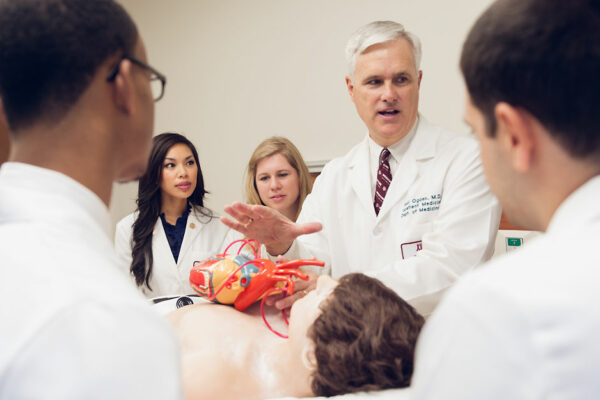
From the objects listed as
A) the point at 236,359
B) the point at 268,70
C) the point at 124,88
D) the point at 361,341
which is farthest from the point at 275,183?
the point at 124,88

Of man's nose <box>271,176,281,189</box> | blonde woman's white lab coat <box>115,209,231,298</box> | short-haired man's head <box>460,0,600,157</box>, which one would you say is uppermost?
short-haired man's head <box>460,0,600,157</box>

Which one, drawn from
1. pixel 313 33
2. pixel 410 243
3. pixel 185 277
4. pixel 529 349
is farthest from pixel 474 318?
pixel 313 33

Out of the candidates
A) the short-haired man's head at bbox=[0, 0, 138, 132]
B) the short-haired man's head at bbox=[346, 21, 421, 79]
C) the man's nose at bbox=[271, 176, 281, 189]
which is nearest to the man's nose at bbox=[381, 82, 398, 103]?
the short-haired man's head at bbox=[346, 21, 421, 79]

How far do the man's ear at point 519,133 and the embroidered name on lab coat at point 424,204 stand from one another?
1164 mm

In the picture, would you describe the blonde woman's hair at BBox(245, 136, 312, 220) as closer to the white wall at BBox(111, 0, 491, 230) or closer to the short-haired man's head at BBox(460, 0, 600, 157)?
the white wall at BBox(111, 0, 491, 230)

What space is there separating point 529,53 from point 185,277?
222 cm

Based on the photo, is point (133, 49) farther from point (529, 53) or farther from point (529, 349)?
point (529, 349)

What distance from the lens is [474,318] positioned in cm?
52

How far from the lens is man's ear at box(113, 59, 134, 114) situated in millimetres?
749

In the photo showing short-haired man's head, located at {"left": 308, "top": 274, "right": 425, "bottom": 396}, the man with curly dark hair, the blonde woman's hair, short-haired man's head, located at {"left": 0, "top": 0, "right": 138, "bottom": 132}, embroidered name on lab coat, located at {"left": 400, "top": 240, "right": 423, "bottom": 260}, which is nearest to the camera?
the man with curly dark hair

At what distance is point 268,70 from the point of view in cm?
355

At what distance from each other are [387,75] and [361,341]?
3.51 ft

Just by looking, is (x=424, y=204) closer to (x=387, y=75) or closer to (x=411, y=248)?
(x=411, y=248)

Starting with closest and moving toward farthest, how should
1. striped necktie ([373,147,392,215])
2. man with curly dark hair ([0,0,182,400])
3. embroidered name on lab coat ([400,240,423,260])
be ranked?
man with curly dark hair ([0,0,182,400]) < embroidered name on lab coat ([400,240,423,260]) < striped necktie ([373,147,392,215])
